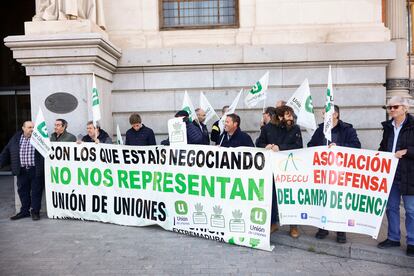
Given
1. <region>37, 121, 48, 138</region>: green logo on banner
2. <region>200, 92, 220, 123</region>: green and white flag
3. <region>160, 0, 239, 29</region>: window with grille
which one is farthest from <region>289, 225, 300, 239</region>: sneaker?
<region>160, 0, 239, 29</region>: window with grille

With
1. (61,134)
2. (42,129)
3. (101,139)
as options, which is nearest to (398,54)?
(101,139)

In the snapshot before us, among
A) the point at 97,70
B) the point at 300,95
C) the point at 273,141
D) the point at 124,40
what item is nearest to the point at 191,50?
the point at 124,40

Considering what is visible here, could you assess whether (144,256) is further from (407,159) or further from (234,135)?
(407,159)

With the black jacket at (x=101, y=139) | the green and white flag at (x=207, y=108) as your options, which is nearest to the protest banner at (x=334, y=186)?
the green and white flag at (x=207, y=108)

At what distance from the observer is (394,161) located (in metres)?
5.22

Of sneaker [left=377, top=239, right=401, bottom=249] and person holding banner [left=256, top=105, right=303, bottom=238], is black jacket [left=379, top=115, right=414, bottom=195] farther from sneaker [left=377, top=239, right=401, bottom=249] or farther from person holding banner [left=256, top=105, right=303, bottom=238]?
person holding banner [left=256, top=105, right=303, bottom=238]

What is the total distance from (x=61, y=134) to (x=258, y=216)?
4.02m

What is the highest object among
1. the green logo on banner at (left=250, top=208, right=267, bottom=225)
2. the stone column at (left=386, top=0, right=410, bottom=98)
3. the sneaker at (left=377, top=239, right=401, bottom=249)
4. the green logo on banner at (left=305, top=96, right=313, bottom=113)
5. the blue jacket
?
the stone column at (left=386, top=0, right=410, bottom=98)

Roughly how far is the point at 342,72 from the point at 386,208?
15.1 feet

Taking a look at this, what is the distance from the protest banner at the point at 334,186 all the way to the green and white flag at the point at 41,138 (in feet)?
13.1

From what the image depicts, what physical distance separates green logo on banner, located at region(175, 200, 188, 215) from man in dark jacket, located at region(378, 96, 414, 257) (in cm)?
276

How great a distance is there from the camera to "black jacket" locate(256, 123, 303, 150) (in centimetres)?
599

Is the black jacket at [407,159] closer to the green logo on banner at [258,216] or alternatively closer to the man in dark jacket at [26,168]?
the green logo on banner at [258,216]

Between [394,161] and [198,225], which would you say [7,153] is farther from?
[394,161]
